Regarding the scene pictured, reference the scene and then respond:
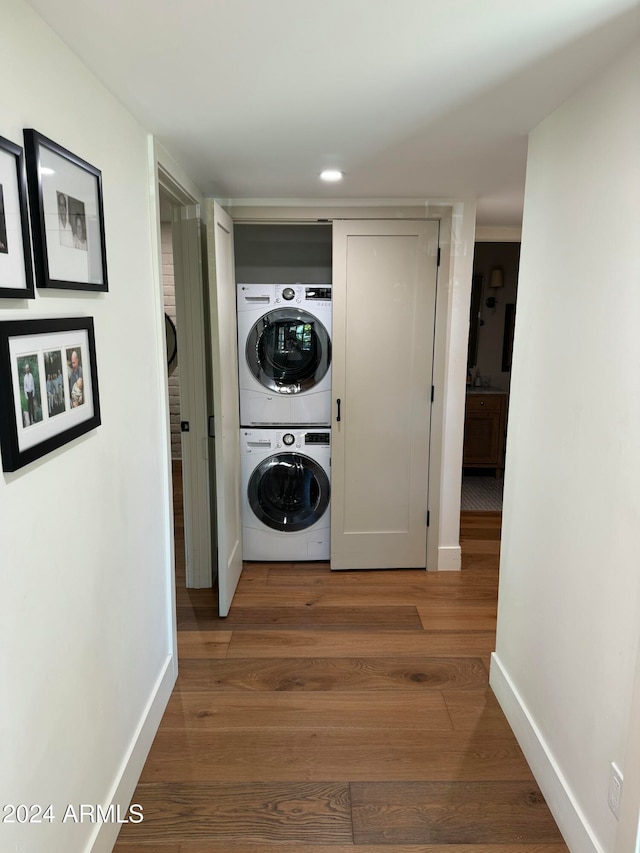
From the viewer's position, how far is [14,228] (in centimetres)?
107

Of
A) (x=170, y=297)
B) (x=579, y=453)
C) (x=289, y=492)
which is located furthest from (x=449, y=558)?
(x=170, y=297)

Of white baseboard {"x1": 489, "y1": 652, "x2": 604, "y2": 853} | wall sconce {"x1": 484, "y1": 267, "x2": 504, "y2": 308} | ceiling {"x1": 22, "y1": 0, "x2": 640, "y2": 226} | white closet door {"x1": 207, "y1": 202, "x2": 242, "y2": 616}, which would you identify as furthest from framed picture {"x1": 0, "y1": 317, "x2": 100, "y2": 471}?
wall sconce {"x1": 484, "y1": 267, "x2": 504, "y2": 308}

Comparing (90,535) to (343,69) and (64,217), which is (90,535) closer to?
(64,217)

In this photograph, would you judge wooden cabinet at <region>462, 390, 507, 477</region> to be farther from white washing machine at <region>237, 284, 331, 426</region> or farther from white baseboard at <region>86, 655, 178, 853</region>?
white baseboard at <region>86, 655, 178, 853</region>

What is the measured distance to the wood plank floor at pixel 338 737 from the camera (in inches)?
65.4

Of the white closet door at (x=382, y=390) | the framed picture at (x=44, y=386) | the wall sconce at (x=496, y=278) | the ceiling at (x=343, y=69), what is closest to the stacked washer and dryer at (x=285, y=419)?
the white closet door at (x=382, y=390)

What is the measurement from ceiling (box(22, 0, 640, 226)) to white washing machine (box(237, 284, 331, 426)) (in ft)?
3.40

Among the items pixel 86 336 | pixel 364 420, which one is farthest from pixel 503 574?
pixel 86 336

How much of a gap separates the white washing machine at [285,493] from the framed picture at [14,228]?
2.30m

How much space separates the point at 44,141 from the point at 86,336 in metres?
0.44

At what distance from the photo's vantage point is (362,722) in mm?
2119

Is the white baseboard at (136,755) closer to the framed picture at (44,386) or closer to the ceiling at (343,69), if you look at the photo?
the framed picture at (44,386)

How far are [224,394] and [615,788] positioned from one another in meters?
2.13

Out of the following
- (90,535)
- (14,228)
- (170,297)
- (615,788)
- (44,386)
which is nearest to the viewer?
(14,228)
